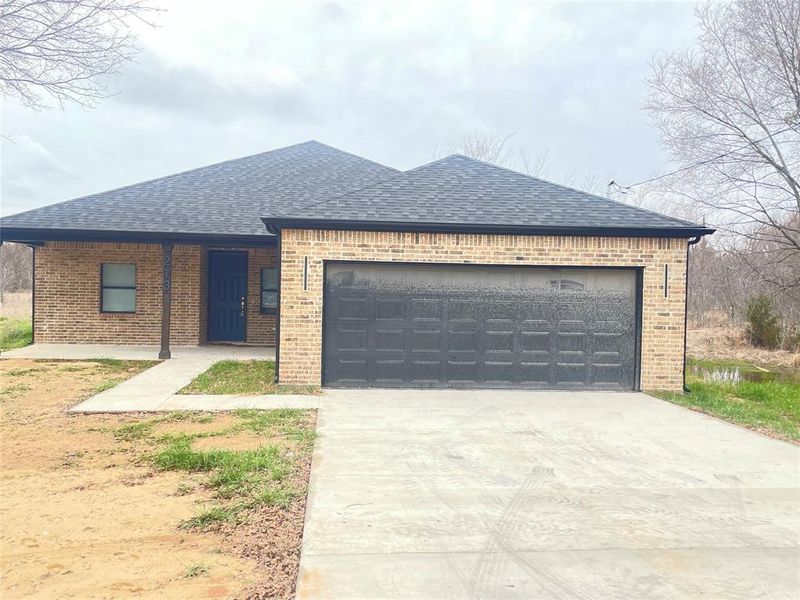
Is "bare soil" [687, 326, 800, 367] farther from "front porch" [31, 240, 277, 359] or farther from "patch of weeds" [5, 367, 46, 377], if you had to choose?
"patch of weeds" [5, 367, 46, 377]

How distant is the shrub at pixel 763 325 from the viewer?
20609 millimetres

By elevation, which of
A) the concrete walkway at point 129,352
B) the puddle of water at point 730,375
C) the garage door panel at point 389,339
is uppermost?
the garage door panel at point 389,339

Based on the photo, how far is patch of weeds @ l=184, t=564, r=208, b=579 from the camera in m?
3.32

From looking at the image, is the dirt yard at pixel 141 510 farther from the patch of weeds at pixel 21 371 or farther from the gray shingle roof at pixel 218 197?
the gray shingle roof at pixel 218 197

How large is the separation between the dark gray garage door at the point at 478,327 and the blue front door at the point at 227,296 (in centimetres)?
670

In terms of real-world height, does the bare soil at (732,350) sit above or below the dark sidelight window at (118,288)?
below

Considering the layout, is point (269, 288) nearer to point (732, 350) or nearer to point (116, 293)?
point (116, 293)

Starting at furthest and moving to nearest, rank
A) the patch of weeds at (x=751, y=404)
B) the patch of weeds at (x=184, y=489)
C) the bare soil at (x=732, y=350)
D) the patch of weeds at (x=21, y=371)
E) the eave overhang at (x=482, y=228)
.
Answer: the bare soil at (x=732, y=350) < the patch of weeds at (x=21, y=371) < the eave overhang at (x=482, y=228) < the patch of weeds at (x=751, y=404) < the patch of weeds at (x=184, y=489)

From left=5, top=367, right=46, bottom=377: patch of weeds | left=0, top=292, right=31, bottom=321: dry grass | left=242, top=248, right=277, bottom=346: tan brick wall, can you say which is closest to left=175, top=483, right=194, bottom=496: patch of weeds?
left=5, top=367, right=46, bottom=377: patch of weeds

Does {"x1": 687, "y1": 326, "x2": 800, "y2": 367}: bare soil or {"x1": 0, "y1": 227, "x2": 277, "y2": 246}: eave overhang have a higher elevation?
{"x1": 0, "y1": 227, "x2": 277, "y2": 246}: eave overhang

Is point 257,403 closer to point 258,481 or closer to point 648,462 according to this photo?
point 258,481

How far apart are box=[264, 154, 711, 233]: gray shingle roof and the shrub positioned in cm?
1345

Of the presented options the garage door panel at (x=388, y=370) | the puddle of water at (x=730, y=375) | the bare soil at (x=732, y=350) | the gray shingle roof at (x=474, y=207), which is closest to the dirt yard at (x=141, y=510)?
the garage door panel at (x=388, y=370)

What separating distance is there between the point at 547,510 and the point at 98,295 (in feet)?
46.6
